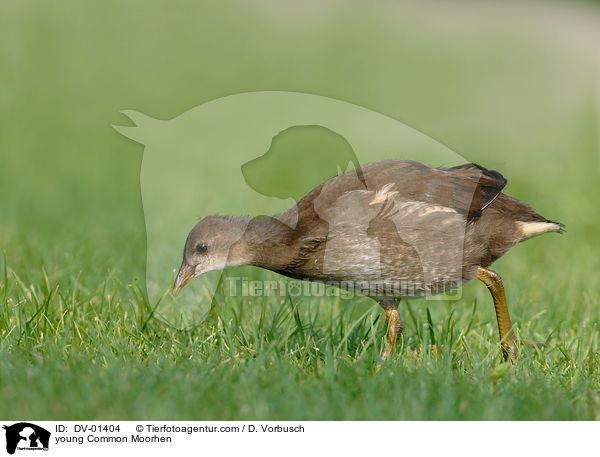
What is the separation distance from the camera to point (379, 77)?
9.73 m

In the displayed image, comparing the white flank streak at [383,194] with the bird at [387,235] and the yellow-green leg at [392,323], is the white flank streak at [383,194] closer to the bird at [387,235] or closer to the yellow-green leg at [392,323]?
the bird at [387,235]

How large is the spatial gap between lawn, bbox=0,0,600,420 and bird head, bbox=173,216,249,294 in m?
0.33

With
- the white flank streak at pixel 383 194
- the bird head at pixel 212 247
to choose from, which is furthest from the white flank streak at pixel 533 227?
the bird head at pixel 212 247

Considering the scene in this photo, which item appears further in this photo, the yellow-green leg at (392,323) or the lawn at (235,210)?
the yellow-green leg at (392,323)

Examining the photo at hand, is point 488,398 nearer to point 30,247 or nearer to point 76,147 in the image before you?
point 30,247

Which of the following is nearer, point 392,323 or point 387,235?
point 387,235

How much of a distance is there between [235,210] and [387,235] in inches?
40.4

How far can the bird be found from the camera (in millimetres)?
4660

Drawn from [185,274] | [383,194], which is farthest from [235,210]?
[383,194]

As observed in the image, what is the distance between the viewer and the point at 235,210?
504 centimetres
